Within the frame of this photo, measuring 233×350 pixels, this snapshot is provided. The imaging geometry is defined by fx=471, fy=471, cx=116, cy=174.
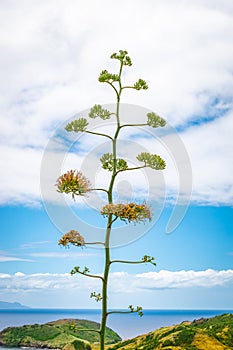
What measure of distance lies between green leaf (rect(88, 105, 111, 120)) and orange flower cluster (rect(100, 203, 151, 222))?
96 cm

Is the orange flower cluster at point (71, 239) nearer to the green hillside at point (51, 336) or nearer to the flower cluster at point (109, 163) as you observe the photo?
the flower cluster at point (109, 163)

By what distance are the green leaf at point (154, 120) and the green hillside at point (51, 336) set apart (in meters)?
2.68

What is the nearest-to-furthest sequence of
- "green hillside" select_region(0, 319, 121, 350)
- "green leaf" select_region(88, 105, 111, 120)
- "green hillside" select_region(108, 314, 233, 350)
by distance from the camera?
"green leaf" select_region(88, 105, 111, 120) < "green hillside" select_region(108, 314, 233, 350) < "green hillside" select_region(0, 319, 121, 350)

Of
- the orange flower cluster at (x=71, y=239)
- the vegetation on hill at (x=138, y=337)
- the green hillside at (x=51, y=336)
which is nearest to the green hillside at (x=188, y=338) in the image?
the vegetation on hill at (x=138, y=337)

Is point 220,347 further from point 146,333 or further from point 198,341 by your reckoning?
point 146,333

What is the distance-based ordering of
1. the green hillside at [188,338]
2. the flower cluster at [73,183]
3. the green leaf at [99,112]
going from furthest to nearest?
1. the green hillside at [188,338]
2. the green leaf at [99,112]
3. the flower cluster at [73,183]

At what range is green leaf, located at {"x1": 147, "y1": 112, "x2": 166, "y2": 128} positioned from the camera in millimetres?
4309

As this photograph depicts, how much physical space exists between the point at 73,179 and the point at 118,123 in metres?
0.82

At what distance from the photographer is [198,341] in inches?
203

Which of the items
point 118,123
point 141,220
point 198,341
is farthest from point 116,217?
point 198,341

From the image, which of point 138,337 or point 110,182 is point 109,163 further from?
point 138,337

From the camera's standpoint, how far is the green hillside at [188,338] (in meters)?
5.14

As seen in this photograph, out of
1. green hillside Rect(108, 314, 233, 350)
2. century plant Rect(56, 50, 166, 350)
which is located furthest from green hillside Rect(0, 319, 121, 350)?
century plant Rect(56, 50, 166, 350)

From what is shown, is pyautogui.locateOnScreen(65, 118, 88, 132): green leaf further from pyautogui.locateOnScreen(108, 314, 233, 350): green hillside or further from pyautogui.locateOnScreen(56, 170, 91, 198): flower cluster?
pyautogui.locateOnScreen(108, 314, 233, 350): green hillside
